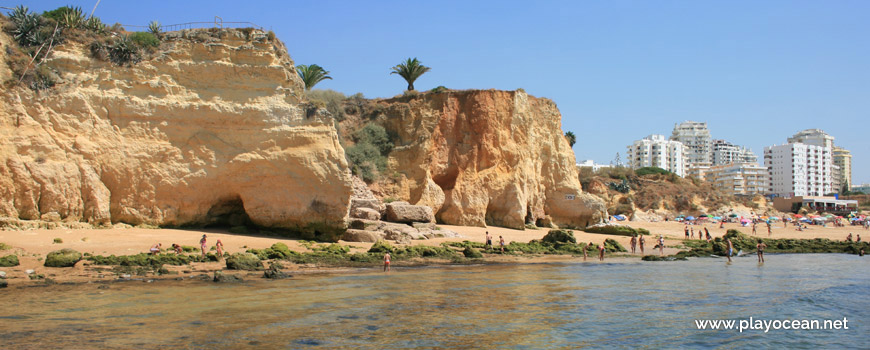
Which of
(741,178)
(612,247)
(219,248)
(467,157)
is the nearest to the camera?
(219,248)

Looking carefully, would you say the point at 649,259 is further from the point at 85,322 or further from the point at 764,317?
the point at 85,322

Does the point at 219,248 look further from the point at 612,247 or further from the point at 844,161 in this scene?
the point at 844,161

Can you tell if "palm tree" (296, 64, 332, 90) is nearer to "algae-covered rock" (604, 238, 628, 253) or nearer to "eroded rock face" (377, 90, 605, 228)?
"eroded rock face" (377, 90, 605, 228)

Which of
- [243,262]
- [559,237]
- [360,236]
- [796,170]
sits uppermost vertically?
[796,170]

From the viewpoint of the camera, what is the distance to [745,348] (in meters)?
9.10

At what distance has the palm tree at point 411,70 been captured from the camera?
3769cm

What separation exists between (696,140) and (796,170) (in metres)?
33.8

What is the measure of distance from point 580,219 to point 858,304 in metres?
22.8

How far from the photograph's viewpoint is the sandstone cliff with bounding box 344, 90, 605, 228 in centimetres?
3109

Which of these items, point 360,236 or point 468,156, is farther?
point 468,156

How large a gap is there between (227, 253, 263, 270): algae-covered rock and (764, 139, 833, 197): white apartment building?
427 ft

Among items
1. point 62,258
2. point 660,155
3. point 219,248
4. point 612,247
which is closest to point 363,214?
point 219,248

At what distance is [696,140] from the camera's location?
155 meters

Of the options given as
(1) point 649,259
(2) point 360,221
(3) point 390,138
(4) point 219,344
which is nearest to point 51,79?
(2) point 360,221
